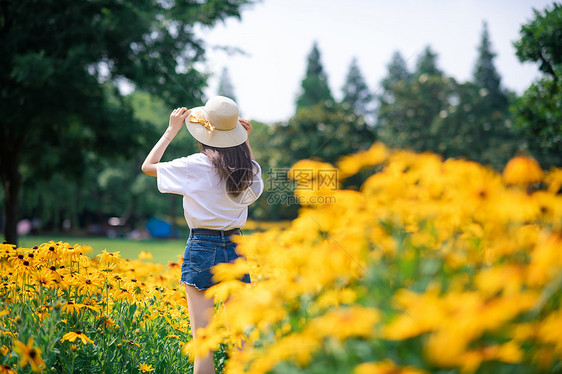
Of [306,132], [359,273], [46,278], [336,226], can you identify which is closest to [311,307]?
[359,273]

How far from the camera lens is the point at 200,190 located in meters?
2.30

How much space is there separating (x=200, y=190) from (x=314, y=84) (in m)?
36.0

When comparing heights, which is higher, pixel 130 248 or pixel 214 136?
pixel 214 136

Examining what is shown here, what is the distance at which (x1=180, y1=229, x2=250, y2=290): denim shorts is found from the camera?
7.56 ft

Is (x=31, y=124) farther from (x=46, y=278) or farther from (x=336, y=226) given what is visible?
(x=336, y=226)

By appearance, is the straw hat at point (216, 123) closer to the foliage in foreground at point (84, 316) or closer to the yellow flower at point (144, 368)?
the foliage in foreground at point (84, 316)

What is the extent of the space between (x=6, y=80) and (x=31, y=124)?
36.6 inches

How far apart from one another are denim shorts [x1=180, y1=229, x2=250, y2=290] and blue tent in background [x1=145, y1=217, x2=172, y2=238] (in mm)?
27398

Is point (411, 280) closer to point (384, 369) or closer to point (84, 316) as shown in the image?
point (384, 369)

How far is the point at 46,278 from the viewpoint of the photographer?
2.54 metres

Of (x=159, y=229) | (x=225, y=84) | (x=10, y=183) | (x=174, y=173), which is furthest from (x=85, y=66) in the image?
(x=225, y=84)

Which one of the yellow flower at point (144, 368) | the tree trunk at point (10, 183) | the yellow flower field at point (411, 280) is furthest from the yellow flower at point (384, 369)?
the tree trunk at point (10, 183)

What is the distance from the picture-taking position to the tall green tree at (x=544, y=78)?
17.4 feet

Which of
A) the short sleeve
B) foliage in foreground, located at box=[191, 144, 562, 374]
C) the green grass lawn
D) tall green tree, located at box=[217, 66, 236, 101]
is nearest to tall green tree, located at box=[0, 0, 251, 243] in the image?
the green grass lawn
